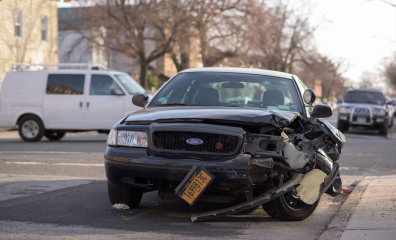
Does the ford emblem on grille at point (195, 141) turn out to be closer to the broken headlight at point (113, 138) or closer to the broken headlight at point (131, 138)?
the broken headlight at point (131, 138)

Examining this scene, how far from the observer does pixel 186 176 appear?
512 cm

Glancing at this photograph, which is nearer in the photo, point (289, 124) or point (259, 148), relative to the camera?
point (259, 148)

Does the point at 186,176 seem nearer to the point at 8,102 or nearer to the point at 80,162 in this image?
the point at 80,162

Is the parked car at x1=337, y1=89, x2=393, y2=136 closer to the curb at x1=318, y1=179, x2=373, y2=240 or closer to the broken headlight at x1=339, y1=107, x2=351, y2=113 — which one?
the broken headlight at x1=339, y1=107, x2=351, y2=113

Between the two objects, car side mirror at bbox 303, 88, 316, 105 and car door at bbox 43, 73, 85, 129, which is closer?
car side mirror at bbox 303, 88, 316, 105

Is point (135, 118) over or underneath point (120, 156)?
over

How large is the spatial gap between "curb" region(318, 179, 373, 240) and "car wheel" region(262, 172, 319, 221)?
30cm

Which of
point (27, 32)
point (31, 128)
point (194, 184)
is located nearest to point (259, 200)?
point (194, 184)

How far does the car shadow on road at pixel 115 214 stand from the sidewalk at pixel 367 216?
827 millimetres

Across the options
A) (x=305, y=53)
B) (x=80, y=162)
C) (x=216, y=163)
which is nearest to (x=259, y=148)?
(x=216, y=163)

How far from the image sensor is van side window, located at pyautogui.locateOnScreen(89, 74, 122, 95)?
52.3 ft

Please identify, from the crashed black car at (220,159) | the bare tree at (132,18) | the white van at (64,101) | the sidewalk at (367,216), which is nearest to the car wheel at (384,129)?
the white van at (64,101)

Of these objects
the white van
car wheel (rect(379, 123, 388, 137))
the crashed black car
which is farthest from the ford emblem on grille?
car wheel (rect(379, 123, 388, 137))

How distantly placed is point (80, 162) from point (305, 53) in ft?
166
